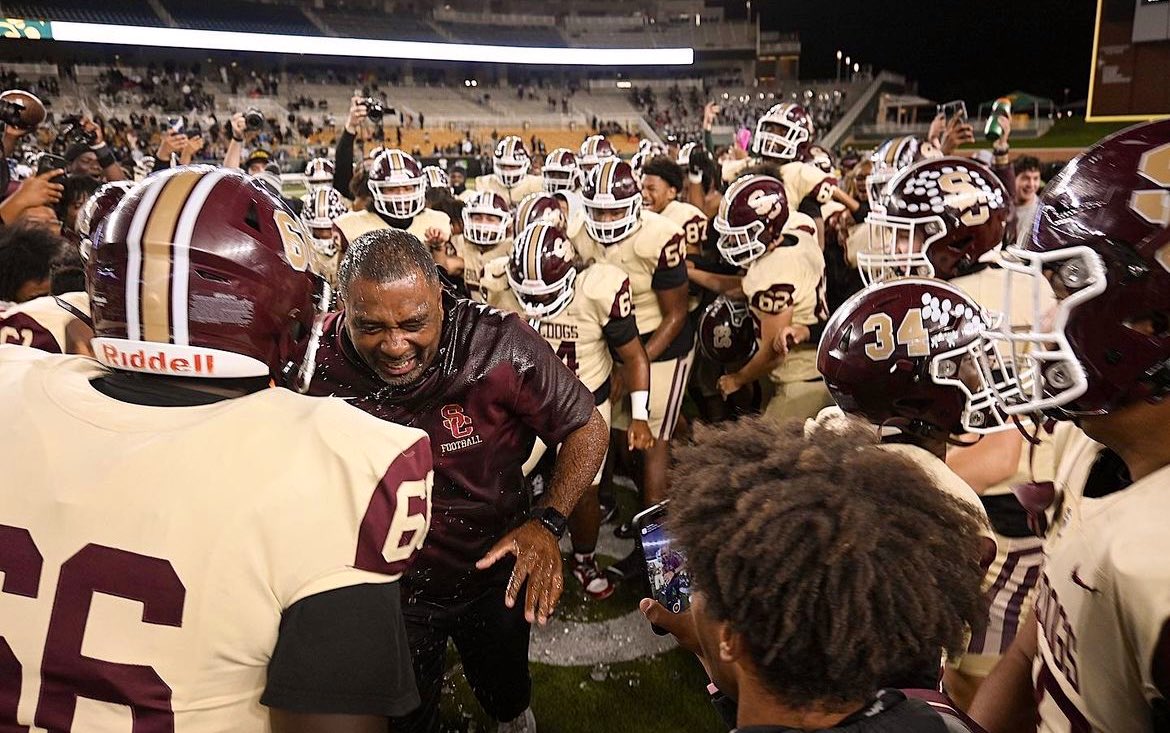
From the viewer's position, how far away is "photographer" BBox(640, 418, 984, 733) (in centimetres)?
99

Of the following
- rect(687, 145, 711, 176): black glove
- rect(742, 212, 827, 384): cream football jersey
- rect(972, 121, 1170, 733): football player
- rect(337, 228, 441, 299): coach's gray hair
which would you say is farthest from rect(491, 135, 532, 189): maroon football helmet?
rect(972, 121, 1170, 733): football player

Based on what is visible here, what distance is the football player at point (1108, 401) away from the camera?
3.76 feet

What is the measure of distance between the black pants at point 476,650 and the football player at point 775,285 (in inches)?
79.2

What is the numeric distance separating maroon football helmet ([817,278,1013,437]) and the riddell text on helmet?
160cm

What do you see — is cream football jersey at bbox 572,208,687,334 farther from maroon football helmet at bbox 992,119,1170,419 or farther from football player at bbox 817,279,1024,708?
maroon football helmet at bbox 992,119,1170,419

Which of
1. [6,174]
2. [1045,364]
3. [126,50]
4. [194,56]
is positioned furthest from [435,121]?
[1045,364]

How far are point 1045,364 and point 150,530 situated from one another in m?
1.50

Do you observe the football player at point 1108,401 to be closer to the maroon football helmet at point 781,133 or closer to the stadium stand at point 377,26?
the maroon football helmet at point 781,133

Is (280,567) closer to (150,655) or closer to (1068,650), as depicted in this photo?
(150,655)

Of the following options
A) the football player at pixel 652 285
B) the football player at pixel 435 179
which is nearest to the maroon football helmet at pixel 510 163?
the football player at pixel 435 179

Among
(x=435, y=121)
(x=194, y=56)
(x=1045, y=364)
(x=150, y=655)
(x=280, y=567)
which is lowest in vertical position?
(x=150, y=655)

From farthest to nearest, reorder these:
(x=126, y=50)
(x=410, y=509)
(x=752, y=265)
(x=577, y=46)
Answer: (x=577, y=46)
(x=126, y=50)
(x=752, y=265)
(x=410, y=509)

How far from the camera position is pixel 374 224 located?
612cm

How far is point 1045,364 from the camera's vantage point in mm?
1398
